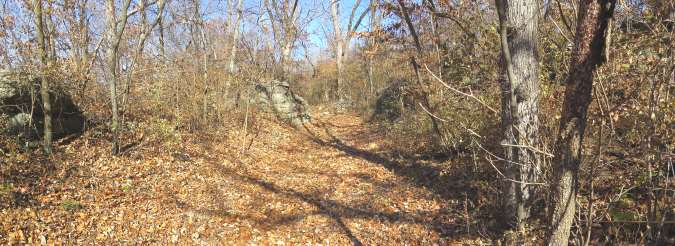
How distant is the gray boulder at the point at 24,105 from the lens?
673 cm

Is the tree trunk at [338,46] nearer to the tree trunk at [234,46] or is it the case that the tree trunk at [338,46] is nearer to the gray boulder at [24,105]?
the tree trunk at [234,46]

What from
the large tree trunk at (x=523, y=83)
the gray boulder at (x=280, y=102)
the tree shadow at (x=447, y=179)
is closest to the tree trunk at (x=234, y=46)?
the gray boulder at (x=280, y=102)

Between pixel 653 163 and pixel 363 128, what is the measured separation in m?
12.2

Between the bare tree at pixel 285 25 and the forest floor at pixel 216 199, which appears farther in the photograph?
the bare tree at pixel 285 25

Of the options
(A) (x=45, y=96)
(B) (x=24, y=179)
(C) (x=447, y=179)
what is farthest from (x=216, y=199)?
(C) (x=447, y=179)

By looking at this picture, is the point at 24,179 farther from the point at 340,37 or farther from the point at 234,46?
the point at 340,37

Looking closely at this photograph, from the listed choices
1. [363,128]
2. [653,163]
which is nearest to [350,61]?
[363,128]

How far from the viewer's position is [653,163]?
3.82 m

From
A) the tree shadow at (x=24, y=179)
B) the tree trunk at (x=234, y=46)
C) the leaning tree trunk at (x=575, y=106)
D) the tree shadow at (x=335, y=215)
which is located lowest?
the tree shadow at (x=335, y=215)

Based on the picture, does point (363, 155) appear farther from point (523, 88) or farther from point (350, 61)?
point (350, 61)

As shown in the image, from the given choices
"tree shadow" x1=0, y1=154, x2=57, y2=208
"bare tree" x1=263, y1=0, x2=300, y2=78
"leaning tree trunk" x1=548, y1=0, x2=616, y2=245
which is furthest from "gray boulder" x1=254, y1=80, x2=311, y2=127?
"leaning tree trunk" x1=548, y1=0, x2=616, y2=245

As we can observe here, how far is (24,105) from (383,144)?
9.00 m

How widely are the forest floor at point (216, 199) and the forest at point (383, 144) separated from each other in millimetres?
37

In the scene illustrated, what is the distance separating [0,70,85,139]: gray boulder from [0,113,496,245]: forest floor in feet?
1.87
